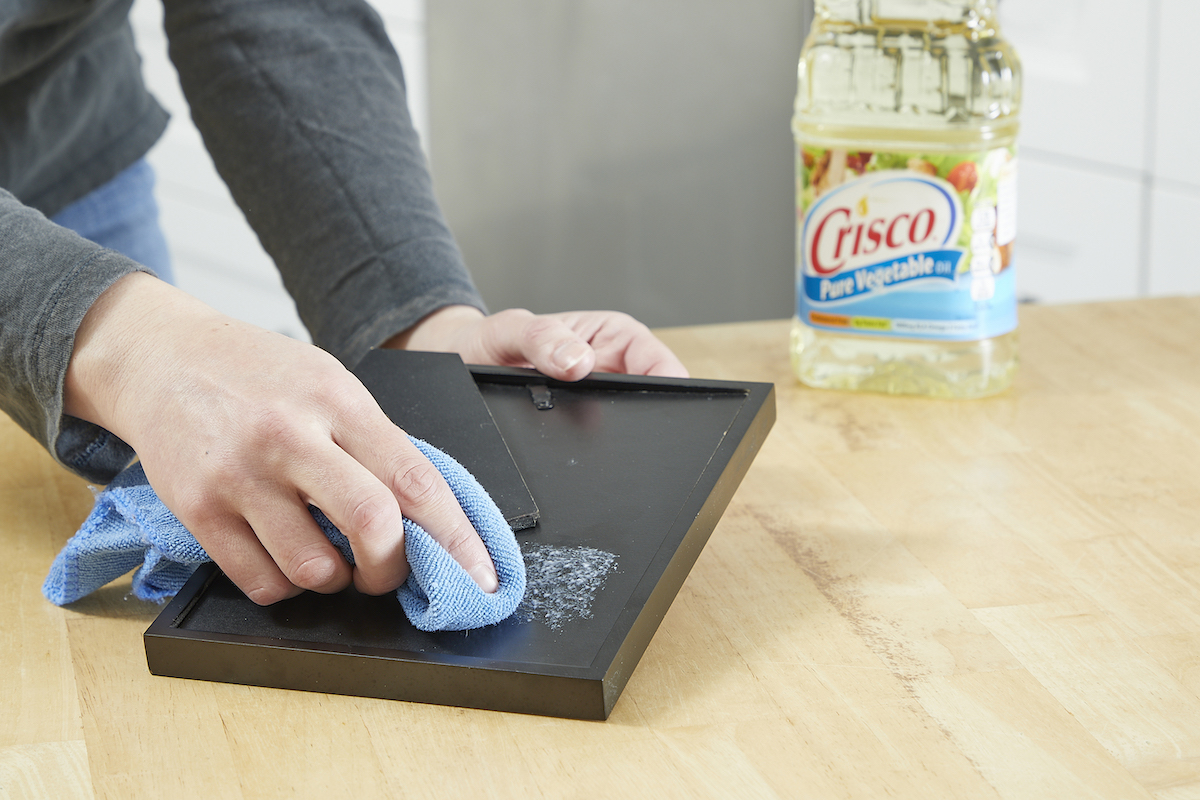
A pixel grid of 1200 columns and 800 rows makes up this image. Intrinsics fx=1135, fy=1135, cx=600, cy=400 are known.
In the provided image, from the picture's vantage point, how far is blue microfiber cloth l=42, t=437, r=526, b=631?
484 millimetres

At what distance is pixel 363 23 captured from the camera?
3.08 feet

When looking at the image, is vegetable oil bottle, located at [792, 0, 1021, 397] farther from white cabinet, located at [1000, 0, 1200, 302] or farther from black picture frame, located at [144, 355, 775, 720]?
white cabinet, located at [1000, 0, 1200, 302]

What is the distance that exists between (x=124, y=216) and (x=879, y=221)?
0.70m

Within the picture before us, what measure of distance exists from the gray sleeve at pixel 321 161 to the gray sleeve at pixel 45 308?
271 millimetres

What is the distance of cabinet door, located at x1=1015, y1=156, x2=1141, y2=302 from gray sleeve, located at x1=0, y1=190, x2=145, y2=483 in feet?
6.38

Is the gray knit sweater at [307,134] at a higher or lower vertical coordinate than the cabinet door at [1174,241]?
higher

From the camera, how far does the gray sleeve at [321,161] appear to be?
858 mm

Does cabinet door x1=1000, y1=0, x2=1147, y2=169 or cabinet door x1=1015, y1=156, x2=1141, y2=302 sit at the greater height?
cabinet door x1=1000, y1=0, x2=1147, y2=169

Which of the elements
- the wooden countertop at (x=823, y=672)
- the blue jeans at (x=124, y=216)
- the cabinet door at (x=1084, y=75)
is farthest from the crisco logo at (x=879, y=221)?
the cabinet door at (x=1084, y=75)

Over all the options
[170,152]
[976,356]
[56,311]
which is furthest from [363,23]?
[170,152]

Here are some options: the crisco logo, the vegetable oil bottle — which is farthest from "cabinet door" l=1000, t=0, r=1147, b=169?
the crisco logo

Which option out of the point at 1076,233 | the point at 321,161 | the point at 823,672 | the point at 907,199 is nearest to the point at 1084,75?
the point at 1076,233

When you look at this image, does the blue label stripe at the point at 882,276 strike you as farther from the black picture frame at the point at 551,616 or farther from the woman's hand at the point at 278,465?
the woman's hand at the point at 278,465

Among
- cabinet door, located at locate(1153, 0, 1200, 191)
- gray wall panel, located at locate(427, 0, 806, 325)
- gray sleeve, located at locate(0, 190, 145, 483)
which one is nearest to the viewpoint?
gray sleeve, located at locate(0, 190, 145, 483)
